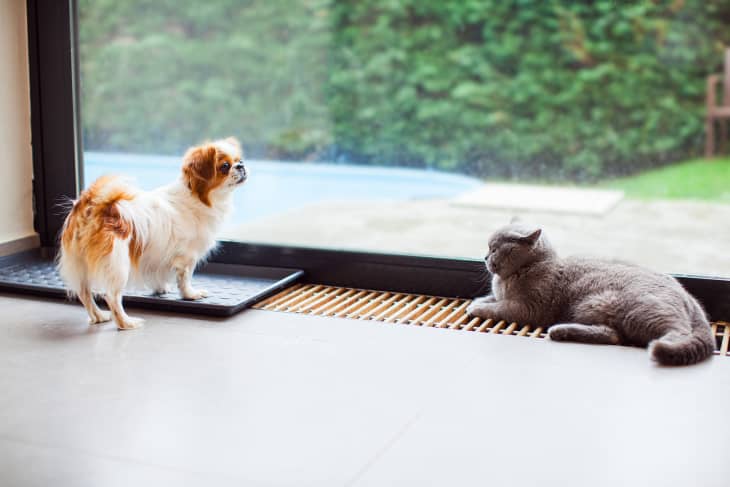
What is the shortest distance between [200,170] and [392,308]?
0.76m

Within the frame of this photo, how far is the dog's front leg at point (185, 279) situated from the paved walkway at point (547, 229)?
1273mm

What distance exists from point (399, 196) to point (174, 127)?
1.44m

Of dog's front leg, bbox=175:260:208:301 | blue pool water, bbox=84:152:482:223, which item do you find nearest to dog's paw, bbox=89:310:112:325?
dog's front leg, bbox=175:260:208:301

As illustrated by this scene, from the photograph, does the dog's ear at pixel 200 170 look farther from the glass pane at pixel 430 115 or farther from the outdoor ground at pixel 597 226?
the glass pane at pixel 430 115

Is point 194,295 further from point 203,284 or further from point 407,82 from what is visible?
point 407,82

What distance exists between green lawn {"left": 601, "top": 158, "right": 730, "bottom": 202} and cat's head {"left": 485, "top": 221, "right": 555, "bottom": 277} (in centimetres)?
178

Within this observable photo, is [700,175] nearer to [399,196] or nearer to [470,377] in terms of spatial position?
[399,196]

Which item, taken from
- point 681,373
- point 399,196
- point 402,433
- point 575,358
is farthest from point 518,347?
point 399,196

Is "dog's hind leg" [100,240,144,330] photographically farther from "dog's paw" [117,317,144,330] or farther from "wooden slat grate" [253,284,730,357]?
"wooden slat grate" [253,284,730,357]

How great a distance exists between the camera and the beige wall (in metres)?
2.97

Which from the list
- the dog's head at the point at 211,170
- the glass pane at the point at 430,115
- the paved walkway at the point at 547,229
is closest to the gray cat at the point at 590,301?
the dog's head at the point at 211,170

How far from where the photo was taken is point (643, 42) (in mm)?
4066

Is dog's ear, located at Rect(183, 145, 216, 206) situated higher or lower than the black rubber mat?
higher

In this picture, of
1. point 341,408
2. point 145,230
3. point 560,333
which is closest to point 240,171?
point 145,230
